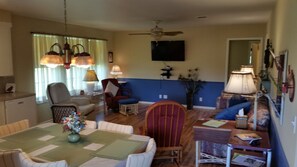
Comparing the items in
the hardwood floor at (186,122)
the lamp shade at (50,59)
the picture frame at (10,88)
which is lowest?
the hardwood floor at (186,122)

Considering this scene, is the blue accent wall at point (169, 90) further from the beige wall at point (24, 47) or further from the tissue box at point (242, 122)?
the tissue box at point (242, 122)

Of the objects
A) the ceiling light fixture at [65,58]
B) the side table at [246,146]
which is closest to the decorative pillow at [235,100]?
the side table at [246,146]

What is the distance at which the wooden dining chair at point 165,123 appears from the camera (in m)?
3.39

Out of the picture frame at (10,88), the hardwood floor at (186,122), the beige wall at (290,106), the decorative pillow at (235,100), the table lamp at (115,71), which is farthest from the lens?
the table lamp at (115,71)

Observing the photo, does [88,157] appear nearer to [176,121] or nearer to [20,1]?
[176,121]

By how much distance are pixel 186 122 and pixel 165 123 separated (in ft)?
9.11

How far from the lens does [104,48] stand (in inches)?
313

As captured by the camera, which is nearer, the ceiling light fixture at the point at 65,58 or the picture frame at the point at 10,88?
the ceiling light fixture at the point at 65,58

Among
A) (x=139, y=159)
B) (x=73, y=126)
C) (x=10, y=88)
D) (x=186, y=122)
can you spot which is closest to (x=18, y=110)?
(x=10, y=88)

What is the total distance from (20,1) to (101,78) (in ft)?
14.5

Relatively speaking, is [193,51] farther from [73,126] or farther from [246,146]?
[73,126]

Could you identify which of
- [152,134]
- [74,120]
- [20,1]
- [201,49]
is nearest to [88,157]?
[74,120]

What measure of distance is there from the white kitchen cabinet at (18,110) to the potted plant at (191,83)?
4.38 meters

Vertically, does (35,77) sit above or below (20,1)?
below
